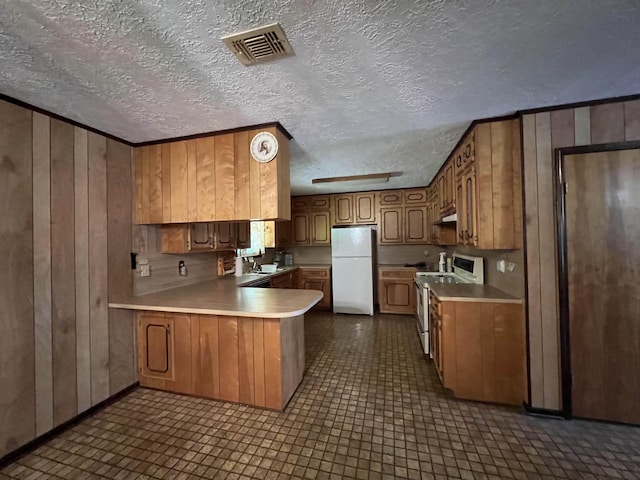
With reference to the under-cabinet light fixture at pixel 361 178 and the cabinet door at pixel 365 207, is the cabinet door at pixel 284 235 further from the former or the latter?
the under-cabinet light fixture at pixel 361 178

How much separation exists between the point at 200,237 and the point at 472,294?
271cm

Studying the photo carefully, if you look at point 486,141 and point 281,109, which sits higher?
point 281,109

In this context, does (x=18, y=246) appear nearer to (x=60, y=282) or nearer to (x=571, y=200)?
(x=60, y=282)

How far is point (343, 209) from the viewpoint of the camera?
4984 mm

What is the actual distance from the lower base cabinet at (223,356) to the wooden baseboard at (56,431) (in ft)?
0.72

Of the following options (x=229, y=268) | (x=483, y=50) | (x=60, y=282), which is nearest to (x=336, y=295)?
(x=229, y=268)

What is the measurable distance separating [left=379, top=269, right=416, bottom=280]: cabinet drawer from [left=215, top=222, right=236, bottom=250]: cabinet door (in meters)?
2.67

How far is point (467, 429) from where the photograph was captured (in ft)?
5.83

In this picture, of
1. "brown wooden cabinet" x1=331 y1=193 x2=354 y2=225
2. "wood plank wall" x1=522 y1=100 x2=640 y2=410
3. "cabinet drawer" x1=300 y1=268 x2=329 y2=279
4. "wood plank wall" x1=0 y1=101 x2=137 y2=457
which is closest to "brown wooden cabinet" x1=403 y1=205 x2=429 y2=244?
"brown wooden cabinet" x1=331 y1=193 x2=354 y2=225

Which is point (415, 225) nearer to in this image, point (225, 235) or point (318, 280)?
point (318, 280)

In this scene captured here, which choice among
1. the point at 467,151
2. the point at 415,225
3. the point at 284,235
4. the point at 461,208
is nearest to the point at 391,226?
the point at 415,225

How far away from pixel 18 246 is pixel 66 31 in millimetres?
1395

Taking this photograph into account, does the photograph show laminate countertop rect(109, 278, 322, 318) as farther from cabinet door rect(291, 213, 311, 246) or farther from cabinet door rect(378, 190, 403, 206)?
cabinet door rect(378, 190, 403, 206)

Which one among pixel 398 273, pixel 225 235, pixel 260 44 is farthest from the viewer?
pixel 398 273
